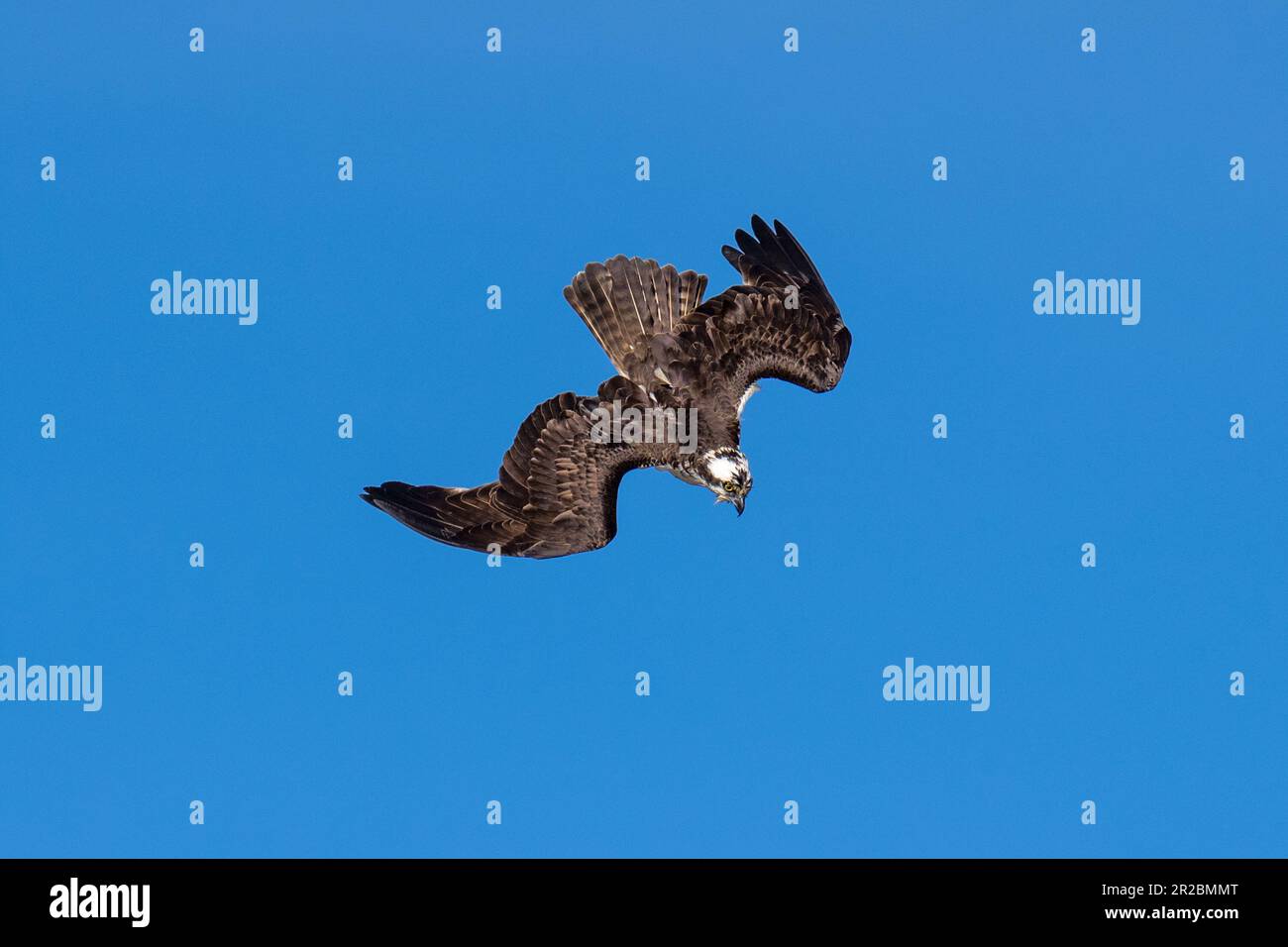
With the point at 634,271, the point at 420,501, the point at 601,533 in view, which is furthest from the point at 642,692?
the point at 634,271

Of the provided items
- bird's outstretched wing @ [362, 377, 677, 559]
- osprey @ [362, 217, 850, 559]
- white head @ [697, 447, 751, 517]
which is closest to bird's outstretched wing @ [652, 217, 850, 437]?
osprey @ [362, 217, 850, 559]

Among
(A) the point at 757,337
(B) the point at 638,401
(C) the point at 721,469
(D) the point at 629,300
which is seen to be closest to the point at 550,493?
(B) the point at 638,401

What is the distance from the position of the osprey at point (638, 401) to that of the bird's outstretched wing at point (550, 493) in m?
0.01

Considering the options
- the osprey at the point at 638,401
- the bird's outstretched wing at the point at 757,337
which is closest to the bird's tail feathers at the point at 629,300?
the osprey at the point at 638,401

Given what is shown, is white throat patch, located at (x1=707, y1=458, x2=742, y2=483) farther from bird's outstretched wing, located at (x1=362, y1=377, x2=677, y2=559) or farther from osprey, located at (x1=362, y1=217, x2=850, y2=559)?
bird's outstretched wing, located at (x1=362, y1=377, x2=677, y2=559)

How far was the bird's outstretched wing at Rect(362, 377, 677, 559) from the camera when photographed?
83.0 feet

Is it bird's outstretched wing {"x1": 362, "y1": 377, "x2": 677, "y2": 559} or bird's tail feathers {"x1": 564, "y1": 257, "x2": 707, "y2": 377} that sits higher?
bird's tail feathers {"x1": 564, "y1": 257, "x2": 707, "y2": 377}

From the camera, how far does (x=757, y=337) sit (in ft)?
86.0

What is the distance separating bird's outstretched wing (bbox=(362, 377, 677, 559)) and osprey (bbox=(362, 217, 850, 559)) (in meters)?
0.01

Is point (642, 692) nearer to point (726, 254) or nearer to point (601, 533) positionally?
point (601, 533)

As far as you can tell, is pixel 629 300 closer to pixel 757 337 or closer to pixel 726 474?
pixel 757 337

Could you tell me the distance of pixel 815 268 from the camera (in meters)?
27.4

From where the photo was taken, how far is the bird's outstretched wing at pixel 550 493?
25.3 meters
